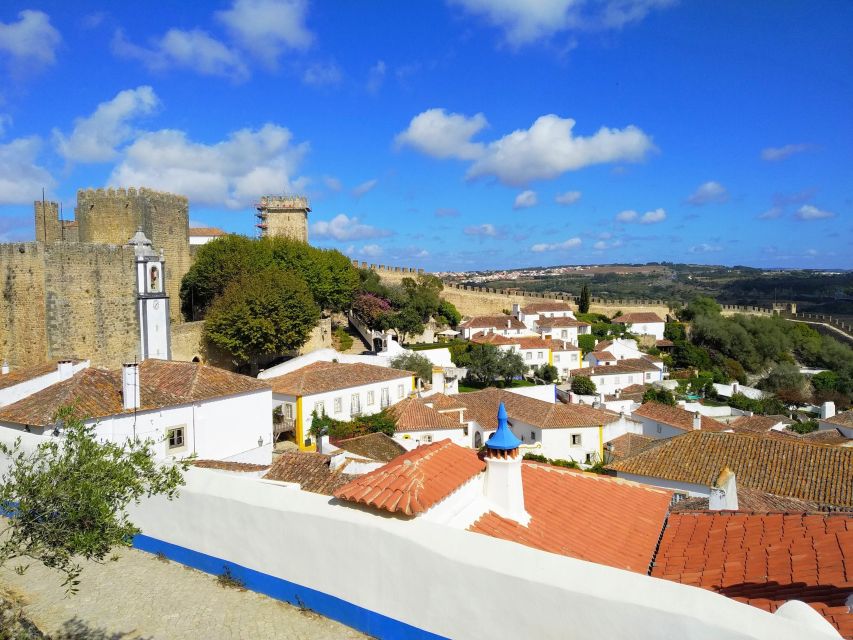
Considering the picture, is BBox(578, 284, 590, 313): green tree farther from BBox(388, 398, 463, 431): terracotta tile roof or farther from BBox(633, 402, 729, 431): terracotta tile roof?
BBox(388, 398, 463, 431): terracotta tile roof

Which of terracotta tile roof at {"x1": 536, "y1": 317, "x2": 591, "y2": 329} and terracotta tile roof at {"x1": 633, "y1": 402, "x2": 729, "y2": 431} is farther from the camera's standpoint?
terracotta tile roof at {"x1": 536, "y1": 317, "x2": 591, "y2": 329}

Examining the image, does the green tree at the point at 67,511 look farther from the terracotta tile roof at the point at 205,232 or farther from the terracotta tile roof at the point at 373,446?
the terracotta tile roof at the point at 205,232

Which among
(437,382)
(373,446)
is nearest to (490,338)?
(437,382)

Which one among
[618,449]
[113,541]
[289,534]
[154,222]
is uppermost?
[154,222]

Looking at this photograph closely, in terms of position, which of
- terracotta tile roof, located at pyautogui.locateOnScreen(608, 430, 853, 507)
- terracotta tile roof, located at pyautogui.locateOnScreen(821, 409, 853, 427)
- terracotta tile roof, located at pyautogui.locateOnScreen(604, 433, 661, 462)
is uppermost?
terracotta tile roof, located at pyautogui.locateOnScreen(608, 430, 853, 507)

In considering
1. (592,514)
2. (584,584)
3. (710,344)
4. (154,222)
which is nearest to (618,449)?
(592,514)

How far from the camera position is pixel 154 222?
24109mm

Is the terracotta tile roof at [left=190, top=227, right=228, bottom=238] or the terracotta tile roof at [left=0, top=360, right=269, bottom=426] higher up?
the terracotta tile roof at [left=190, top=227, right=228, bottom=238]

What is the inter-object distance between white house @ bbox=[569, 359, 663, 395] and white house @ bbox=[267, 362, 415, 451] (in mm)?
16748

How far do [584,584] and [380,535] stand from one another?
55.2 inches

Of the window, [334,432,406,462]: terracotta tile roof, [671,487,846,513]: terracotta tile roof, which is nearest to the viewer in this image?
[671,487,846,513]: terracotta tile roof

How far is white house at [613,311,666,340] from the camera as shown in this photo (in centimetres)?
5250

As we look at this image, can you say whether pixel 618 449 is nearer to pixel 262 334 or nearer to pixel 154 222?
pixel 262 334

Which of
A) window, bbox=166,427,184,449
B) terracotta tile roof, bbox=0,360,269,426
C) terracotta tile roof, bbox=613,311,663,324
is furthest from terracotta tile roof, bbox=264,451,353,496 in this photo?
terracotta tile roof, bbox=613,311,663,324
